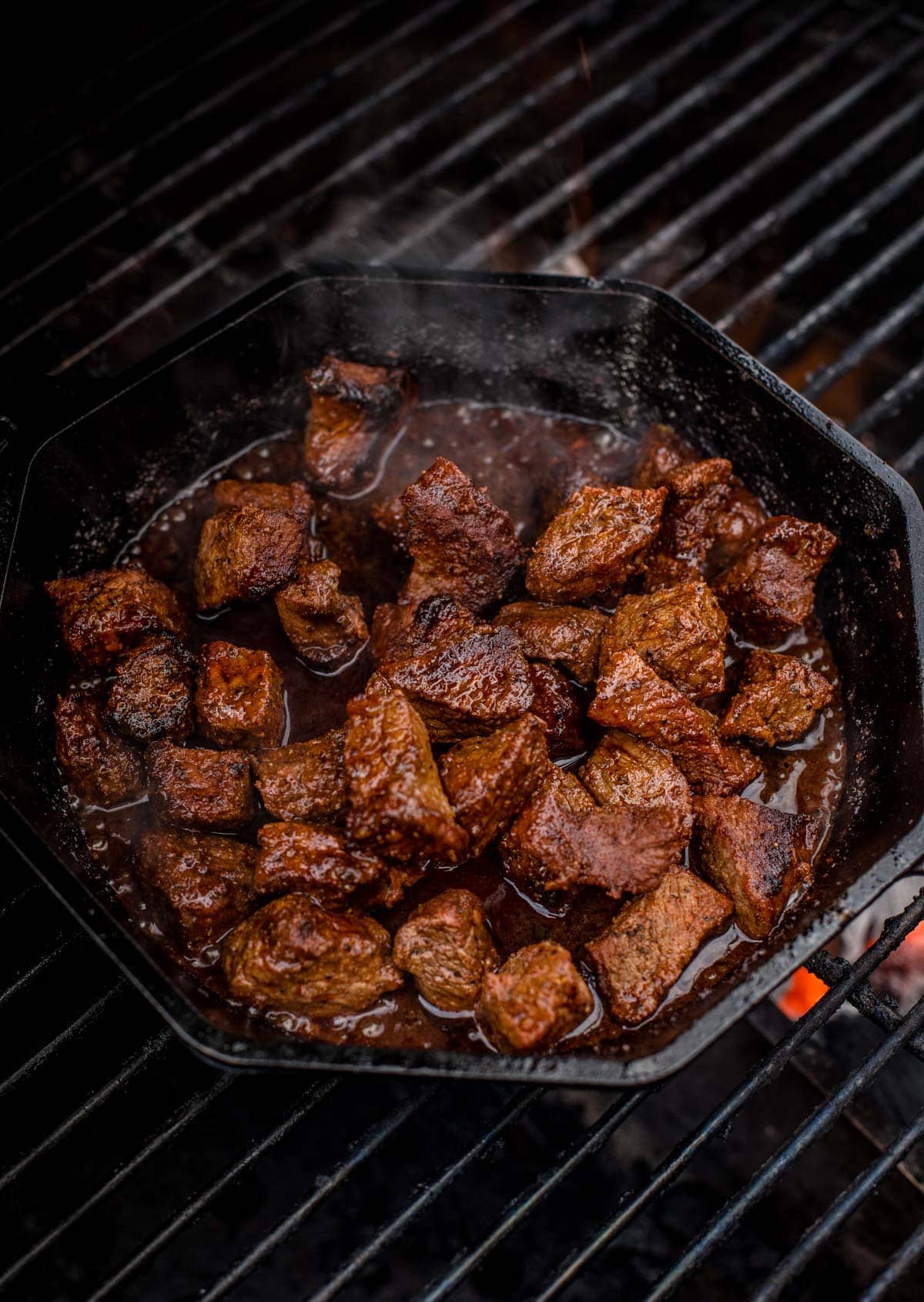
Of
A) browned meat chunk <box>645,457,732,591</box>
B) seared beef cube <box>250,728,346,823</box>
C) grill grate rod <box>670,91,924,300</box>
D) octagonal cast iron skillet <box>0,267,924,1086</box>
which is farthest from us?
grill grate rod <box>670,91,924,300</box>

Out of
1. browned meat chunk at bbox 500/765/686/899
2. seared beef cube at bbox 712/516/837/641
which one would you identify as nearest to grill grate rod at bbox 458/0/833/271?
seared beef cube at bbox 712/516/837/641

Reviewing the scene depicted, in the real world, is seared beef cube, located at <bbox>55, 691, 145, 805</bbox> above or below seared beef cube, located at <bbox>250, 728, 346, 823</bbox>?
above

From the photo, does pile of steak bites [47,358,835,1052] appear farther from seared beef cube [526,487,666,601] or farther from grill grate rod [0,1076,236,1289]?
grill grate rod [0,1076,236,1289]

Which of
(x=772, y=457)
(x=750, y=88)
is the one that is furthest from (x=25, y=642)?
(x=750, y=88)

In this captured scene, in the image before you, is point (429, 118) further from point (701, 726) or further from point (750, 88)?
point (701, 726)

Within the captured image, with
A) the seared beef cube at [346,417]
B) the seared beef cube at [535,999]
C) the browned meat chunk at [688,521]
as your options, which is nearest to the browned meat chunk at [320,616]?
the seared beef cube at [346,417]

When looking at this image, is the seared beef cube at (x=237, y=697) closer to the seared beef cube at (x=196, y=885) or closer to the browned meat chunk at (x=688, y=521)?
the seared beef cube at (x=196, y=885)
